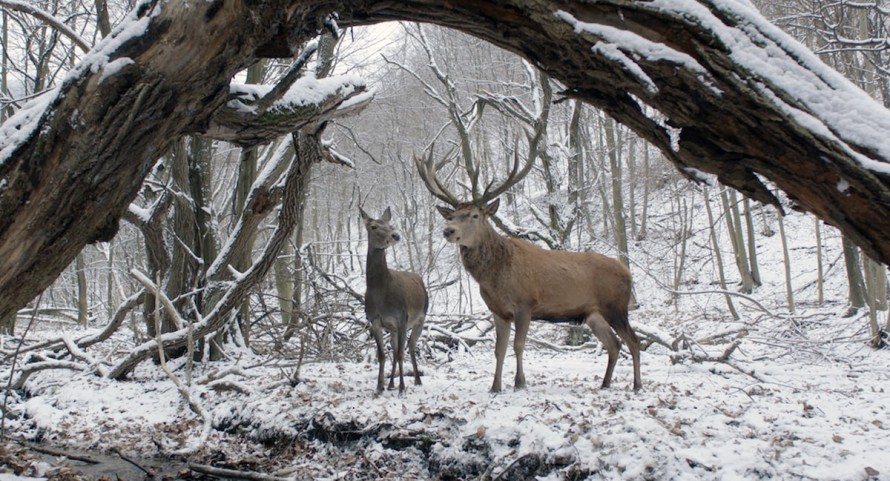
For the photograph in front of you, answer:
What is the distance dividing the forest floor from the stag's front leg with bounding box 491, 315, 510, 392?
24 cm

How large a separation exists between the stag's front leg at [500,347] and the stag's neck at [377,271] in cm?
131

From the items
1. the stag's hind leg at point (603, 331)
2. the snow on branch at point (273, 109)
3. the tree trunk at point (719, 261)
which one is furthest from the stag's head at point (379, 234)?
the tree trunk at point (719, 261)

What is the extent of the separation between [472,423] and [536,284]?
2.01 meters

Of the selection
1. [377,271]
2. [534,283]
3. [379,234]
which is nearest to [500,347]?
[534,283]

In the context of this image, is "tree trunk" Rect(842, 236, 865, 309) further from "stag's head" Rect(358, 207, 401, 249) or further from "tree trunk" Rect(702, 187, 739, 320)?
"stag's head" Rect(358, 207, 401, 249)

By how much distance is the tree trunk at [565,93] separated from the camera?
8.11 feet

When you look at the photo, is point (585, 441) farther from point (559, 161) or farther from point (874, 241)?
point (559, 161)

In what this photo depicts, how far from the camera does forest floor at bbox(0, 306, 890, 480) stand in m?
4.34

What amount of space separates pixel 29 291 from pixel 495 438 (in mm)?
3227

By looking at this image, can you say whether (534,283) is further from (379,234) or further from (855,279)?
(855,279)

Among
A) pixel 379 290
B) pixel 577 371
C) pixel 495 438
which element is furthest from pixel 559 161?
pixel 495 438

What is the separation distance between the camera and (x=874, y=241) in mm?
2412

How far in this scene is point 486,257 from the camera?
684cm

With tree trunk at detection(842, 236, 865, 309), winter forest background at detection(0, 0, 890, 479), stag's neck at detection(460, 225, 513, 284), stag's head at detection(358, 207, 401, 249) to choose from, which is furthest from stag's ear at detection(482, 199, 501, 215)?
tree trunk at detection(842, 236, 865, 309)
